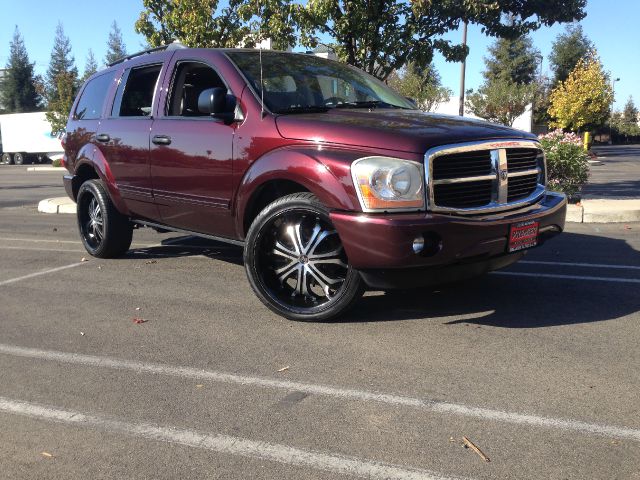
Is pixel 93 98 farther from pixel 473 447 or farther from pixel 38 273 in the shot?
pixel 473 447

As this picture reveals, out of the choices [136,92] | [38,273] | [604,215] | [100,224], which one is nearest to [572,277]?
[604,215]

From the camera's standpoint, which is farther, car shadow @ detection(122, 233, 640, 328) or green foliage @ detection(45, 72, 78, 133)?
green foliage @ detection(45, 72, 78, 133)

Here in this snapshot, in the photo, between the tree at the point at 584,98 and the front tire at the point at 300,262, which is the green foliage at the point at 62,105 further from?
the front tire at the point at 300,262

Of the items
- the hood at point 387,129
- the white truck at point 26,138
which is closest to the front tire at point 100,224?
the hood at point 387,129

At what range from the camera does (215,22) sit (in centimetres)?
1302

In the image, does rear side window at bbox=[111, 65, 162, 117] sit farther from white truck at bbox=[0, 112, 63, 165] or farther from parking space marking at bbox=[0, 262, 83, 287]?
white truck at bbox=[0, 112, 63, 165]

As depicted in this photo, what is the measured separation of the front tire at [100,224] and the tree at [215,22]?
6.32 metres

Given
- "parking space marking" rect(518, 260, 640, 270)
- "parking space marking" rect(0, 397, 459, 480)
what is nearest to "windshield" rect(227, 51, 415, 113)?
"parking space marking" rect(518, 260, 640, 270)

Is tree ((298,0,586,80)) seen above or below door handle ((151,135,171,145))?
above

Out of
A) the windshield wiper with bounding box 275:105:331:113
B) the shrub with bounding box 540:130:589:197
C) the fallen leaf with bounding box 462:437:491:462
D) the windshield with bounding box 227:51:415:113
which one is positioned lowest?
the fallen leaf with bounding box 462:437:491:462

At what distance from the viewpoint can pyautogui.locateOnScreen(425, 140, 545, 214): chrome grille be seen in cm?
393

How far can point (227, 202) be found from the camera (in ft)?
16.2

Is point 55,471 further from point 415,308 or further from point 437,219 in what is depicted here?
point 415,308

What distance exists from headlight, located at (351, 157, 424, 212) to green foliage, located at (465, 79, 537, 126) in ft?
123
